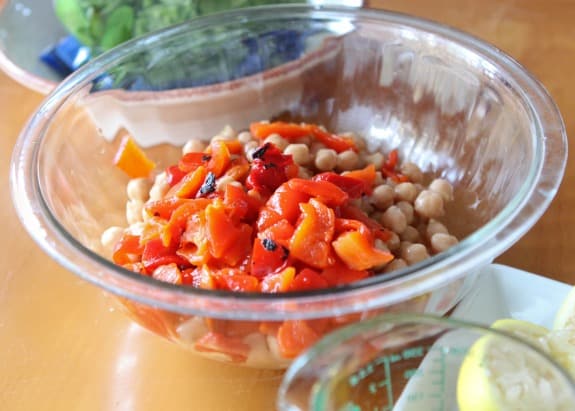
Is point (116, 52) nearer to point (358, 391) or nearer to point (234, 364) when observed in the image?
point (234, 364)

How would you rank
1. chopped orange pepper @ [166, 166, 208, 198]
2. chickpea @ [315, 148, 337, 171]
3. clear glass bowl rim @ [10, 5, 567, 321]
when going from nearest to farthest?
1. clear glass bowl rim @ [10, 5, 567, 321]
2. chopped orange pepper @ [166, 166, 208, 198]
3. chickpea @ [315, 148, 337, 171]

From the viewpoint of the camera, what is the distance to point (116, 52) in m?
1.23

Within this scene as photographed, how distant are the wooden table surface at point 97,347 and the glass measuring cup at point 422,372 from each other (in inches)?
9.3

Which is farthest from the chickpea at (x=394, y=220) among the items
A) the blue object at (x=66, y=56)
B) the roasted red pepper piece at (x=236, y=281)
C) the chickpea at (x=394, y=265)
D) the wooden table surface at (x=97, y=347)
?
the blue object at (x=66, y=56)

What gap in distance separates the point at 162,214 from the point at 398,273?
1.40ft

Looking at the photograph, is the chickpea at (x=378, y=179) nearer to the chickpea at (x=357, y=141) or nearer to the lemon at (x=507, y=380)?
the chickpea at (x=357, y=141)

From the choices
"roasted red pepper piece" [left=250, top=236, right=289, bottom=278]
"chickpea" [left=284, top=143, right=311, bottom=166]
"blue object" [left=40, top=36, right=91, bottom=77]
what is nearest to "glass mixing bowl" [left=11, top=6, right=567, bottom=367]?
"roasted red pepper piece" [left=250, top=236, right=289, bottom=278]

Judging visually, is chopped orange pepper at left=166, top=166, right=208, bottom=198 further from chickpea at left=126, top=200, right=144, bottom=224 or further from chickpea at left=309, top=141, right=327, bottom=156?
chickpea at left=309, top=141, right=327, bottom=156

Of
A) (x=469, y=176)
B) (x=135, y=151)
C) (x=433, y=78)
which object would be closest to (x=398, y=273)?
(x=469, y=176)

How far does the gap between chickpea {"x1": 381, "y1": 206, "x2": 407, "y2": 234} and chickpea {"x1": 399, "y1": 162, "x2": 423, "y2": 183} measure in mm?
141

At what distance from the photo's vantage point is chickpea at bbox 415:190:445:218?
1136 millimetres

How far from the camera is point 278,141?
1.22 m

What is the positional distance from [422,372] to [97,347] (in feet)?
1.77

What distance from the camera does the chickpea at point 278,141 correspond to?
1209mm
